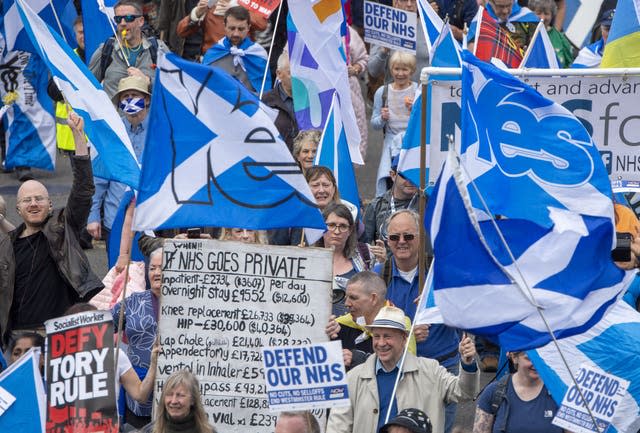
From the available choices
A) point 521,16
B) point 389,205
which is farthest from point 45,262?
point 521,16

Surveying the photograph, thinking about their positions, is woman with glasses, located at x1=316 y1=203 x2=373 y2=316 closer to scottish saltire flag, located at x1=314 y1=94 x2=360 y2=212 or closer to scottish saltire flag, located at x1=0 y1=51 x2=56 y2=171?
scottish saltire flag, located at x1=314 y1=94 x2=360 y2=212

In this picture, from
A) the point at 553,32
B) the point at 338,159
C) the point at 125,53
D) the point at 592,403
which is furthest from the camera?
the point at 553,32

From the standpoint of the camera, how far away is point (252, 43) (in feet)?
47.5

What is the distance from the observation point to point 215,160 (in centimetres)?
945

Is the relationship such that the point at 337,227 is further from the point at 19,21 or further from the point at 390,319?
the point at 19,21

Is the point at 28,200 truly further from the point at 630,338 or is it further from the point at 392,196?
the point at 630,338

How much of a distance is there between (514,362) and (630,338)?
65cm

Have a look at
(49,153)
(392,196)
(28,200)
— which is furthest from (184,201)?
(49,153)

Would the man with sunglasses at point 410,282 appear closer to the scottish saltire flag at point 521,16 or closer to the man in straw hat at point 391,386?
the man in straw hat at point 391,386

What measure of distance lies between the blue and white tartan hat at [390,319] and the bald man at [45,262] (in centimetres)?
216

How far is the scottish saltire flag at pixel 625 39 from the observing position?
37.8ft

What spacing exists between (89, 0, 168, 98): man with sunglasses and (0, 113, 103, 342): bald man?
122 inches

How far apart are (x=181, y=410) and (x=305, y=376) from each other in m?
0.73

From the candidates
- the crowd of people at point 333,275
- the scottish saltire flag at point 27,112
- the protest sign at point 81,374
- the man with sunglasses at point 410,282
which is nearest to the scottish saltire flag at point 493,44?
the crowd of people at point 333,275
